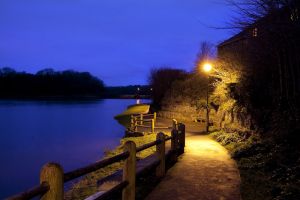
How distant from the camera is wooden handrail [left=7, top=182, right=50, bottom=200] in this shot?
407 centimetres

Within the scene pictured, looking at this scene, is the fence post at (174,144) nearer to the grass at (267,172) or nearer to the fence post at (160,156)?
the grass at (267,172)

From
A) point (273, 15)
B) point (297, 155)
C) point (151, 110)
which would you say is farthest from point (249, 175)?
point (151, 110)

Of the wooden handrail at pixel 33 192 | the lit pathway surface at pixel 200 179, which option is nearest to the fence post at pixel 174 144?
the lit pathway surface at pixel 200 179

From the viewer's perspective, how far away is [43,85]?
167500mm

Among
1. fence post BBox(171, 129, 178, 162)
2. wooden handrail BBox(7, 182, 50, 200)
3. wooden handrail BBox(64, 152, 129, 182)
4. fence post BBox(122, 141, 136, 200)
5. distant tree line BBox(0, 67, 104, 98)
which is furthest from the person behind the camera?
distant tree line BBox(0, 67, 104, 98)

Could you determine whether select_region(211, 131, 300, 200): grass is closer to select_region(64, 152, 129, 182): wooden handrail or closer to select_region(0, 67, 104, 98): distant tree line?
select_region(64, 152, 129, 182): wooden handrail

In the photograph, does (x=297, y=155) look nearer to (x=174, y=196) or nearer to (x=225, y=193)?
(x=225, y=193)

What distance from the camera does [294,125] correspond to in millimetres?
13594

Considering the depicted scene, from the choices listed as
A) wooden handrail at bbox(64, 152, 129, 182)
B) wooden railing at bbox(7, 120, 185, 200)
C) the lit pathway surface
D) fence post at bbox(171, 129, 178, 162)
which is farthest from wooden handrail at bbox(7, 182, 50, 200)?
fence post at bbox(171, 129, 178, 162)

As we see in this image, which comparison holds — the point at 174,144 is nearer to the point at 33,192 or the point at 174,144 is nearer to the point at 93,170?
the point at 93,170

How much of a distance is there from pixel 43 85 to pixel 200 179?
16344cm

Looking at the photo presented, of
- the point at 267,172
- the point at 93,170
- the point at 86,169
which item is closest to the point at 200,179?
the point at 267,172

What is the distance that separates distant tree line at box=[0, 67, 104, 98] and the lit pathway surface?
152717 mm

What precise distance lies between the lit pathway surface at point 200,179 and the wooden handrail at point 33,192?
4.49m
